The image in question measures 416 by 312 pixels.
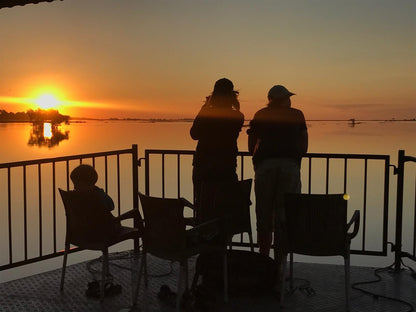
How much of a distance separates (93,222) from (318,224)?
1.78 metres

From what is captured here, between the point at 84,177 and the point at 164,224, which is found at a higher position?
the point at 84,177

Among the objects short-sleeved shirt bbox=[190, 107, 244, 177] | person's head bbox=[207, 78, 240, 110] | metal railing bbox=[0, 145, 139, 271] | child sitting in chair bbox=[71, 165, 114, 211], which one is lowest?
metal railing bbox=[0, 145, 139, 271]

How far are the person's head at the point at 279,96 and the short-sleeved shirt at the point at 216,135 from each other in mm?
309

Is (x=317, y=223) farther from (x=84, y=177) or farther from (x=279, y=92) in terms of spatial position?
(x=84, y=177)

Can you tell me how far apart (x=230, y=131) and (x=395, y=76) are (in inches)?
983

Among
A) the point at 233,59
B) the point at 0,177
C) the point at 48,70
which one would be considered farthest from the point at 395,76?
the point at 0,177

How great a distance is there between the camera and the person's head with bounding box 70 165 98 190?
3977mm

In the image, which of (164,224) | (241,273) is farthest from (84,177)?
(241,273)

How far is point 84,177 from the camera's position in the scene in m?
3.98

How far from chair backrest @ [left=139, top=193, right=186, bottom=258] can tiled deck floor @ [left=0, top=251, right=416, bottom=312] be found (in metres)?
0.64

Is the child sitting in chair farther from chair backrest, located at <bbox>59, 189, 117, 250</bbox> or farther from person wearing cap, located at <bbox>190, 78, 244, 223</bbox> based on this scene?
person wearing cap, located at <bbox>190, 78, 244, 223</bbox>

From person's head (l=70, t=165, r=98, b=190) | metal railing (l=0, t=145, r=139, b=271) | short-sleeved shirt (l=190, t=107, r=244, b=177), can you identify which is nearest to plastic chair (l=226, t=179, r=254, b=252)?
short-sleeved shirt (l=190, t=107, r=244, b=177)

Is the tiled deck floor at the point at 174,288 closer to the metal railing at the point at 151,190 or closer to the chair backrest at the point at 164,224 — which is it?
the metal railing at the point at 151,190

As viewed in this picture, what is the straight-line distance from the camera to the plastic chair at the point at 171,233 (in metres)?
3.37
